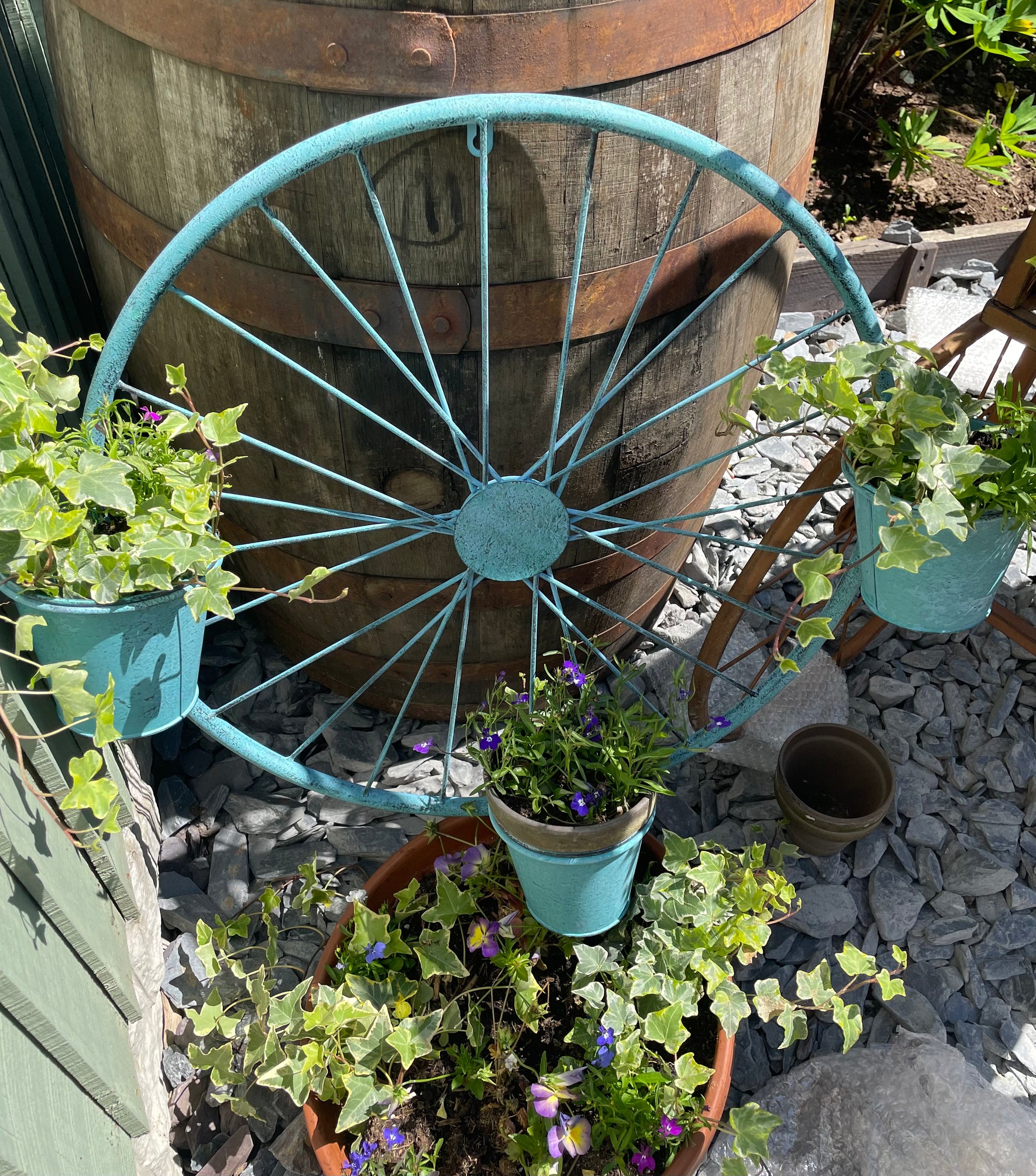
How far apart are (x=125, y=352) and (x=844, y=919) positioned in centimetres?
166

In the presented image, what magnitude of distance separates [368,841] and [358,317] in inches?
44.8

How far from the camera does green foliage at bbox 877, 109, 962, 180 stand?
325 cm

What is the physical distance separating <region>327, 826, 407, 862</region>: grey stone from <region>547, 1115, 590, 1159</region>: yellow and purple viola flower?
0.73 metres

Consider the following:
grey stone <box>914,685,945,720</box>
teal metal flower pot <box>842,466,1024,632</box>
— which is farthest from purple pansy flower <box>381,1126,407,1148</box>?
grey stone <box>914,685,945,720</box>

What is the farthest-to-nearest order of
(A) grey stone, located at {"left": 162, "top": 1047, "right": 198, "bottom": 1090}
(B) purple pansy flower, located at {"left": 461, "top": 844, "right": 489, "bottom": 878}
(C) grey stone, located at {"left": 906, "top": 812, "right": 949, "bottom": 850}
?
(C) grey stone, located at {"left": 906, "top": 812, "right": 949, "bottom": 850} < (A) grey stone, located at {"left": 162, "top": 1047, "right": 198, "bottom": 1090} < (B) purple pansy flower, located at {"left": 461, "top": 844, "right": 489, "bottom": 878}

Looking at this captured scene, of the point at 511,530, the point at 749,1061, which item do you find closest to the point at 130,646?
the point at 511,530

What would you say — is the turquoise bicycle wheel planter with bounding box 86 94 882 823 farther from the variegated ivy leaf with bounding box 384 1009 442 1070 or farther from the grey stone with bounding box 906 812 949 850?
the grey stone with bounding box 906 812 949 850

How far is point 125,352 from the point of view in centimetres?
139

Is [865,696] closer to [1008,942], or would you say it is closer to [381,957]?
[1008,942]

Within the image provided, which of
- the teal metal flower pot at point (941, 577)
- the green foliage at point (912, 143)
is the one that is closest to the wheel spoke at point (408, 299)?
the teal metal flower pot at point (941, 577)

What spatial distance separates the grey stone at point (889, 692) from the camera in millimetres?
2299

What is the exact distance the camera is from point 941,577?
1341 millimetres

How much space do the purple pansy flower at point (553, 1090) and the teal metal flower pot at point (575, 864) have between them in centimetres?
20

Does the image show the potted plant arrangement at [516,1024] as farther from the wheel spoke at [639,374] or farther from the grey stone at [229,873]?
the wheel spoke at [639,374]
